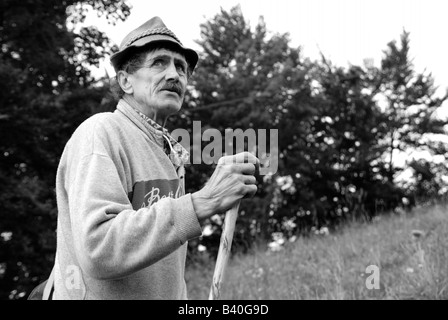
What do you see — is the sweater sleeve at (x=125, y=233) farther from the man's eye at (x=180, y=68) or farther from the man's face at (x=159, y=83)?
the man's eye at (x=180, y=68)

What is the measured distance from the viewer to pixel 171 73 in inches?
68.1

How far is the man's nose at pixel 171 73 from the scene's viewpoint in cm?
172

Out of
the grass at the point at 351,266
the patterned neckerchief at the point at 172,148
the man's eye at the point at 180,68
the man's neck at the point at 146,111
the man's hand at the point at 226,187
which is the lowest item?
the grass at the point at 351,266

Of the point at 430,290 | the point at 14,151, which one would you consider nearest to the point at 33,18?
the point at 14,151

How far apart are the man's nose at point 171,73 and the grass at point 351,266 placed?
349 cm

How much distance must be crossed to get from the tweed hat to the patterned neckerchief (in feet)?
0.74

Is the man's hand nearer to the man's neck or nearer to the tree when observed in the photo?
the man's neck

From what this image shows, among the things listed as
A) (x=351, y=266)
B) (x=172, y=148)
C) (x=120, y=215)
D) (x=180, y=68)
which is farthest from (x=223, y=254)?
(x=351, y=266)

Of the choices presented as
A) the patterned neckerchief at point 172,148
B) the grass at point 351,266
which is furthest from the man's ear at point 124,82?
the grass at point 351,266

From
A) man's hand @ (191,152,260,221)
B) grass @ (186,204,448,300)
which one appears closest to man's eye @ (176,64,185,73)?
man's hand @ (191,152,260,221)

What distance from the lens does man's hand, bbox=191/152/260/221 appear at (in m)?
1.27

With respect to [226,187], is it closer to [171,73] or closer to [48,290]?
[171,73]

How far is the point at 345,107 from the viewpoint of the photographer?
2220cm
